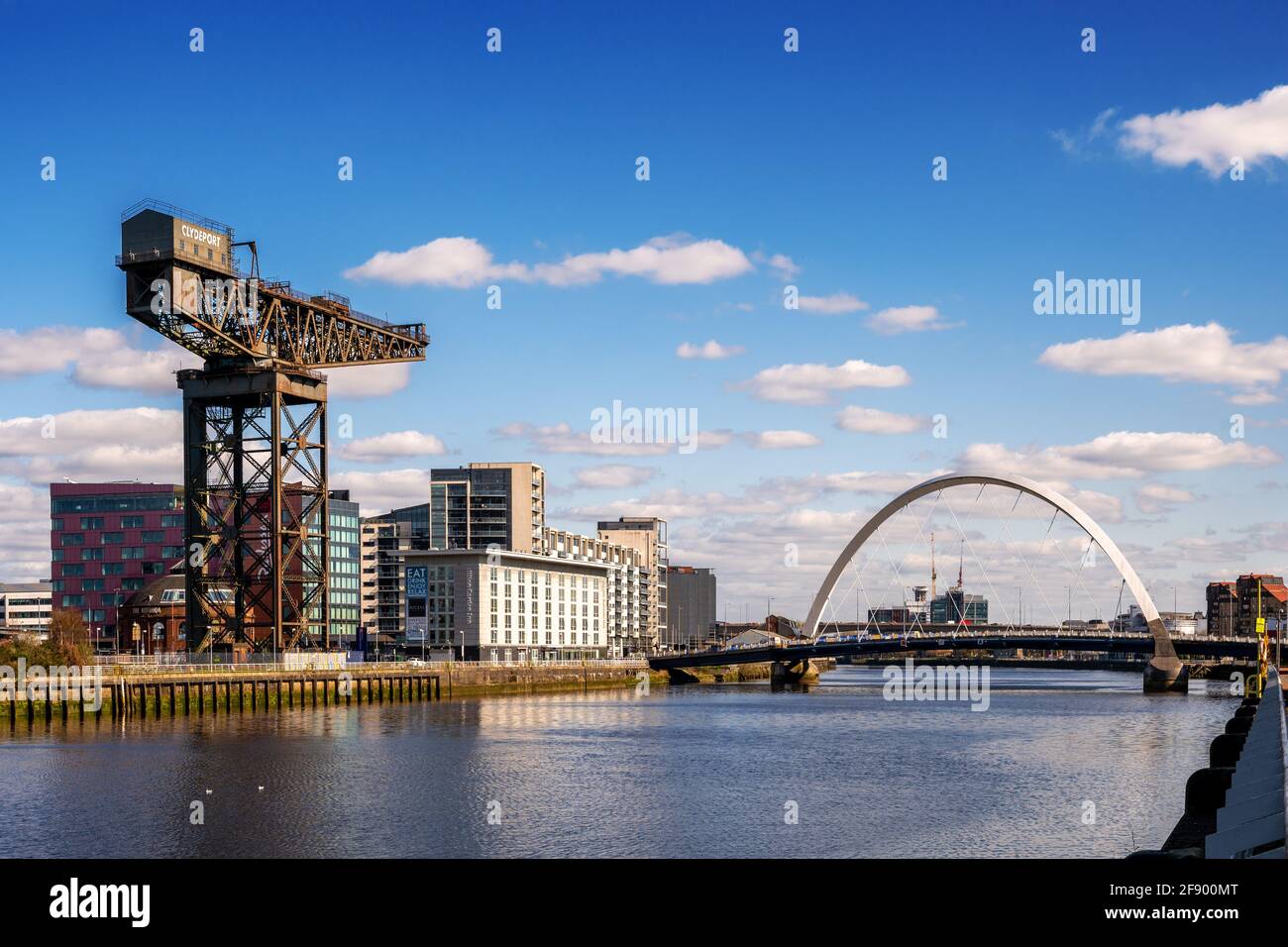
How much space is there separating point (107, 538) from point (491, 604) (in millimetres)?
64509

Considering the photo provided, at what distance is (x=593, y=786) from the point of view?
5000 cm

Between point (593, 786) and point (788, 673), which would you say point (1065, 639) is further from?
point (593, 786)

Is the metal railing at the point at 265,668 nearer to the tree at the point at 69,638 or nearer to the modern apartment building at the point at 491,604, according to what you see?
the tree at the point at 69,638

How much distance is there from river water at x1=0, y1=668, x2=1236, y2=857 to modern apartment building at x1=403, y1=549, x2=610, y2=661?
73677mm

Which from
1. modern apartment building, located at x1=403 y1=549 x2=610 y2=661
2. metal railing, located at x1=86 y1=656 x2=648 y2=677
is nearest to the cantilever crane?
metal railing, located at x1=86 y1=656 x2=648 y2=677

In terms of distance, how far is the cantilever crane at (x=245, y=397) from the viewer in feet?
288

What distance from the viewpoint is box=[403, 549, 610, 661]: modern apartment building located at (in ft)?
531

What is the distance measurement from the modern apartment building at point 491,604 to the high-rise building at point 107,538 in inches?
1756

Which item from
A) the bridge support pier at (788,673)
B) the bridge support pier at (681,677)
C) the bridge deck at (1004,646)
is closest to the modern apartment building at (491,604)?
the bridge support pier at (681,677)

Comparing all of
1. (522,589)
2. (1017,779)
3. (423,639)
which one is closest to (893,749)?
(1017,779)

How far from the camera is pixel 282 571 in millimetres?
94688
